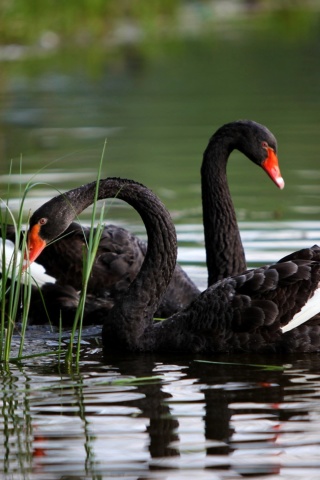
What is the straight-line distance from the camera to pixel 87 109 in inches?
600

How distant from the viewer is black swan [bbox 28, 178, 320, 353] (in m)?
5.16

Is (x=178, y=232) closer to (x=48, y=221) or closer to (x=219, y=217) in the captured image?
(x=219, y=217)

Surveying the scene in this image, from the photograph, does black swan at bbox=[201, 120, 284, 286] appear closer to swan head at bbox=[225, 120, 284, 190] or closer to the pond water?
swan head at bbox=[225, 120, 284, 190]

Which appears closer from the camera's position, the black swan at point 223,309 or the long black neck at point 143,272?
the black swan at point 223,309

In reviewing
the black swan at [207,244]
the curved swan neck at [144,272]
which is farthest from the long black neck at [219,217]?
the curved swan neck at [144,272]

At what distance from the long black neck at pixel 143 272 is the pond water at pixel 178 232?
13 centimetres

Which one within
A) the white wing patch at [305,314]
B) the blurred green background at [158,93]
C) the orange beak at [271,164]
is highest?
the blurred green background at [158,93]

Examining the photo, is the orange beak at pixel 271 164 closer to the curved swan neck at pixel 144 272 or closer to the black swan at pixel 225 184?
the black swan at pixel 225 184

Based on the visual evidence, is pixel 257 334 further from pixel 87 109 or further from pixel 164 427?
pixel 87 109

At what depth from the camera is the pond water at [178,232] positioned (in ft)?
12.5

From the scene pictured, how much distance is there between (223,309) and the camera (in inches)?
205

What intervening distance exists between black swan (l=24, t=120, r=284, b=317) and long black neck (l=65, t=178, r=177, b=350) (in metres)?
0.73

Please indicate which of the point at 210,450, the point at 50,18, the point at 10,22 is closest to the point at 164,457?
the point at 210,450

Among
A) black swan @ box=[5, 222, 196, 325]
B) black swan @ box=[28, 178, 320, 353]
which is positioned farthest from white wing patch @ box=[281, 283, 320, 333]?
black swan @ box=[5, 222, 196, 325]
